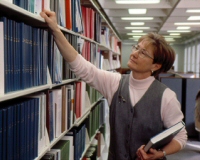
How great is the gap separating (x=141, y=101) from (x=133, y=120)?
0.37 feet

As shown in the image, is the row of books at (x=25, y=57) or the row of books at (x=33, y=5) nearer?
the row of books at (x=25, y=57)

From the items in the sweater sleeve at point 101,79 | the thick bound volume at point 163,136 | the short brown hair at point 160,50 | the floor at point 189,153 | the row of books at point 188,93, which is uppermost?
the short brown hair at point 160,50

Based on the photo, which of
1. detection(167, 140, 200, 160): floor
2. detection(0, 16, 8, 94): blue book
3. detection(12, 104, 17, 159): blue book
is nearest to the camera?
detection(0, 16, 8, 94): blue book

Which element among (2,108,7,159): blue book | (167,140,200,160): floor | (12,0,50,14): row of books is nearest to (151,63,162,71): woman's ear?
(12,0,50,14): row of books

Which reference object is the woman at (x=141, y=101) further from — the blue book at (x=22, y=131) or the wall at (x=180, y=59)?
the wall at (x=180, y=59)

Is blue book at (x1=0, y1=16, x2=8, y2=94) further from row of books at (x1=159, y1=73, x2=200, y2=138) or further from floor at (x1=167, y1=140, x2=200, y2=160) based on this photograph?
row of books at (x1=159, y1=73, x2=200, y2=138)

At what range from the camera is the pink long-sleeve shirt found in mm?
1469

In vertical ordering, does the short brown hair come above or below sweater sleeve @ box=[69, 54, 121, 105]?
above

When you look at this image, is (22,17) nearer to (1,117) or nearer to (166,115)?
(1,117)

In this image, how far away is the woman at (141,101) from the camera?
1.47m

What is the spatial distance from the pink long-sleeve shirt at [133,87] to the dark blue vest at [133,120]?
0.03 metres

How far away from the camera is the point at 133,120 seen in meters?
1.50

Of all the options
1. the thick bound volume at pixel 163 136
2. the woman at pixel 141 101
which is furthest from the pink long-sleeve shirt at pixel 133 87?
the thick bound volume at pixel 163 136

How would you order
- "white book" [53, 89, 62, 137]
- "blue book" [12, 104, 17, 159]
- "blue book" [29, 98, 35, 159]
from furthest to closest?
"white book" [53, 89, 62, 137] → "blue book" [29, 98, 35, 159] → "blue book" [12, 104, 17, 159]
